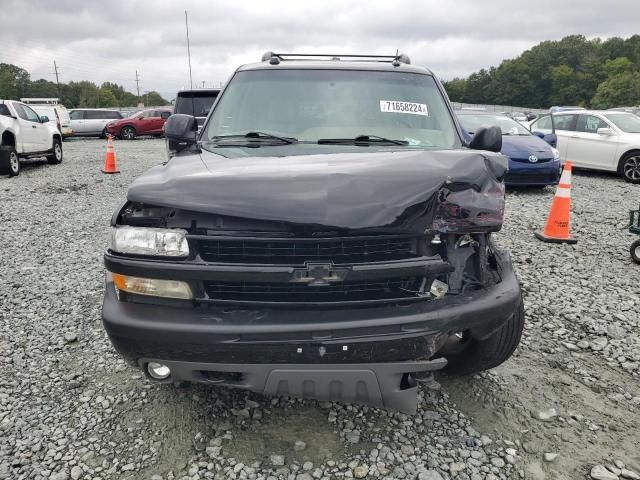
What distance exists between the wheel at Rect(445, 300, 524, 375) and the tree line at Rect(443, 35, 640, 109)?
321 feet

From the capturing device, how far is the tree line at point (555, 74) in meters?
97.4

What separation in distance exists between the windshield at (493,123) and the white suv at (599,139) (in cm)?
176

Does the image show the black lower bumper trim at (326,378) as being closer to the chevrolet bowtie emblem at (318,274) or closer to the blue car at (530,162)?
the chevrolet bowtie emblem at (318,274)

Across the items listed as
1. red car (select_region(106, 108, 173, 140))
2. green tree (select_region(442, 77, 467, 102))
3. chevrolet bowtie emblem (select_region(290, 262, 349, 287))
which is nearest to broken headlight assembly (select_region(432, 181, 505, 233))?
chevrolet bowtie emblem (select_region(290, 262, 349, 287))

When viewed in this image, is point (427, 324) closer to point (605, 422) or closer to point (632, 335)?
point (605, 422)

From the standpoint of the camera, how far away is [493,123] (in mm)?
10328

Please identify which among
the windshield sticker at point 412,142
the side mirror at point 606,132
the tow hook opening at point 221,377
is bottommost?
the tow hook opening at point 221,377

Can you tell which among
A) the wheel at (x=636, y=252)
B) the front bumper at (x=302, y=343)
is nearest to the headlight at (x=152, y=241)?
the front bumper at (x=302, y=343)

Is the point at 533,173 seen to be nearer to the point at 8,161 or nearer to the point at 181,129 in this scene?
the point at 181,129

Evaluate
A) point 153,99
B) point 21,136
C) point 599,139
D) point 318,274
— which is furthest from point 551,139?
point 153,99

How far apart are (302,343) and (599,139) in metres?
11.4

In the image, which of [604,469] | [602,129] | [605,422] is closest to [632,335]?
[605,422]

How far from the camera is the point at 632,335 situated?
351 cm

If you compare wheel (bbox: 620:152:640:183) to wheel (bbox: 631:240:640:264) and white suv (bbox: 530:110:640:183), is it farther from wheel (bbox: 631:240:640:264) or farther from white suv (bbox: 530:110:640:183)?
wheel (bbox: 631:240:640:264)
